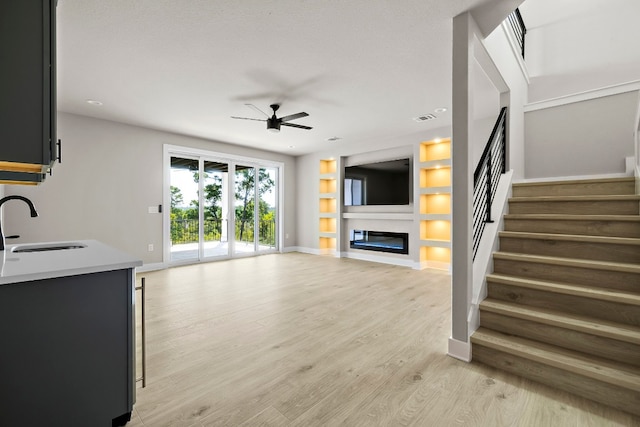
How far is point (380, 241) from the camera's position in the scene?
20.6 feet

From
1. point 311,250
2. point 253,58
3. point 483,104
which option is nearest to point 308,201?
point 311,250

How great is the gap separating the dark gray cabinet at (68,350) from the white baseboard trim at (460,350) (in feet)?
6.72

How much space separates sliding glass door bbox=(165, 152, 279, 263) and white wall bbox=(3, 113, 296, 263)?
1.08ft

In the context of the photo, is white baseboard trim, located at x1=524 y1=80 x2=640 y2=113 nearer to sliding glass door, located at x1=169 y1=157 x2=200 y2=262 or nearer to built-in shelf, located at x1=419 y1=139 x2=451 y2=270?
built-in shelf, located at x1=419 y1=139 x2=451 y2=270

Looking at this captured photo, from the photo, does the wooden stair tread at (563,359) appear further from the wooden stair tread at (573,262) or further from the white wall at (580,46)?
the white wall at (580,46)

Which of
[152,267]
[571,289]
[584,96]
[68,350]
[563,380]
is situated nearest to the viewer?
[68,350]

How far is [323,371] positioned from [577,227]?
2510mm

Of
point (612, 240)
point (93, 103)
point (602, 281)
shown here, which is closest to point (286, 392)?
point (602, 281)

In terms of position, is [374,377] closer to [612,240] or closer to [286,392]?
[286,392]

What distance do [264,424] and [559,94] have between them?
18.5ft

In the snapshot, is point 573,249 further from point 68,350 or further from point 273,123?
point 273,123

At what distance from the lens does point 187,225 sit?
5.80 metres

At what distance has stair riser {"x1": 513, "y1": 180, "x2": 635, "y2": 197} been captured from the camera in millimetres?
2850

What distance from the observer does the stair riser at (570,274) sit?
6.61 ft
